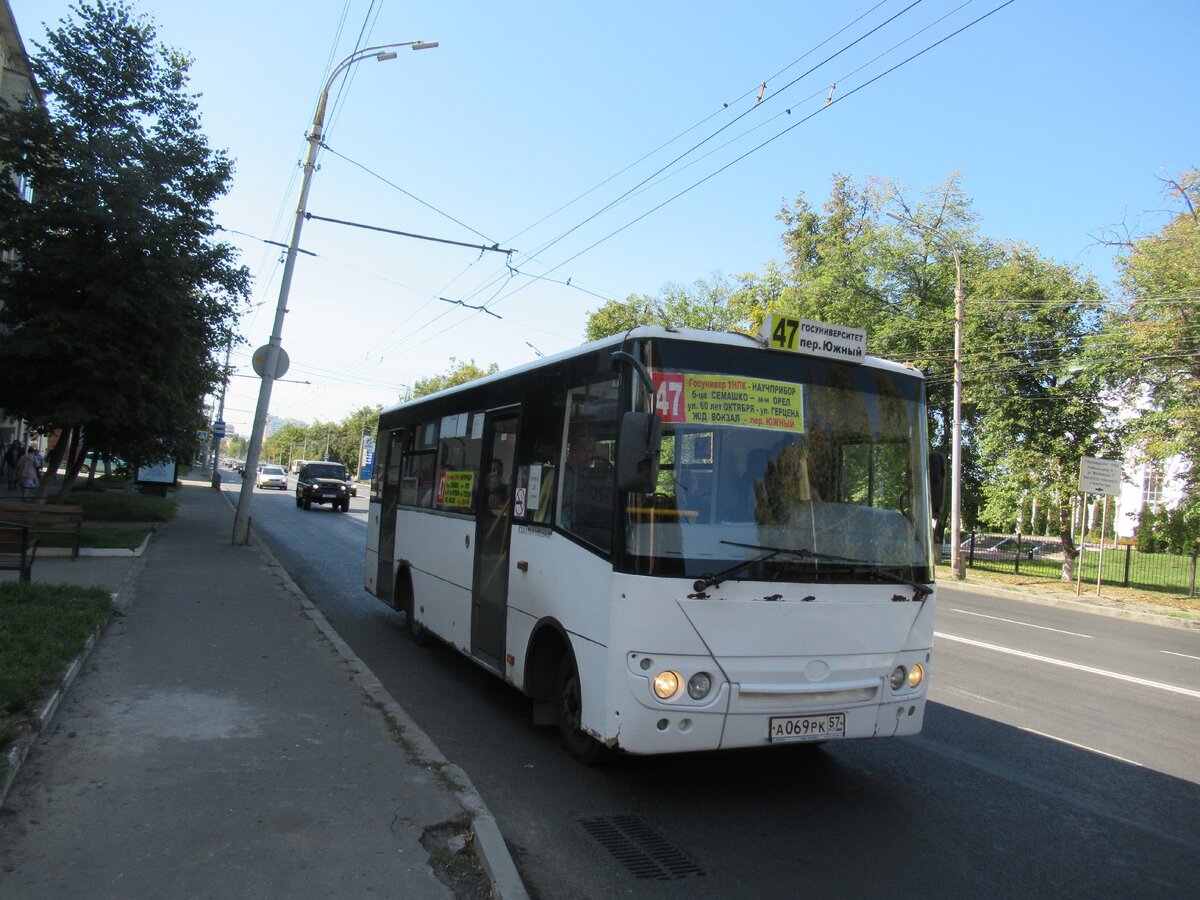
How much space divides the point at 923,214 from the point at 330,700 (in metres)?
30.9

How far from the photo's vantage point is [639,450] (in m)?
4.27

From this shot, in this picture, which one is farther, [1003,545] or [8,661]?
[1003,545]

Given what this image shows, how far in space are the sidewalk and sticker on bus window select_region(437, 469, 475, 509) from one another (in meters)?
1.62

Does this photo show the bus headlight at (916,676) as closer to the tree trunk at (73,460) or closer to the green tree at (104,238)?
the green tree at (104,238)

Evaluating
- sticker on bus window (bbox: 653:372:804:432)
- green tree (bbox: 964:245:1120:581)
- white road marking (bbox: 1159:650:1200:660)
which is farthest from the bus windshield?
green tree (bbox: 964:245:1120:581)

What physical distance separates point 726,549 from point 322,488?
105 feet

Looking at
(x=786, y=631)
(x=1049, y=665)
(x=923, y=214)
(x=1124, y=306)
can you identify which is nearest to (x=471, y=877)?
(x=786, y=631)

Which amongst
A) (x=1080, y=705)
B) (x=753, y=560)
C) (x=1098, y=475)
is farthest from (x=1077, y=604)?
(x=753, y=560)

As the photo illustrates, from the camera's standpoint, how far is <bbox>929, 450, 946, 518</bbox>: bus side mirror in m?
5.46

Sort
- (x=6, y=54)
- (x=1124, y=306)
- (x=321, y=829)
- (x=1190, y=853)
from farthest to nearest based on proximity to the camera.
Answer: (x=6, y=54) < (x=1124, y=306) < (x=1190, y=853) < (x=321, y=829)

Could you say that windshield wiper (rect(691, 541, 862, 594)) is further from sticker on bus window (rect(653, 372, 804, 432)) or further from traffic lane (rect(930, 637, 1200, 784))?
traffic lane (rect(930, 637, 1200, 784))

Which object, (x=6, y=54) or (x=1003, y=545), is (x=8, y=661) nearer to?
(x=6, y=54)

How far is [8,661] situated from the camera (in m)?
6.00

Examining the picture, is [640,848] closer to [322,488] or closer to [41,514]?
[41,514]
